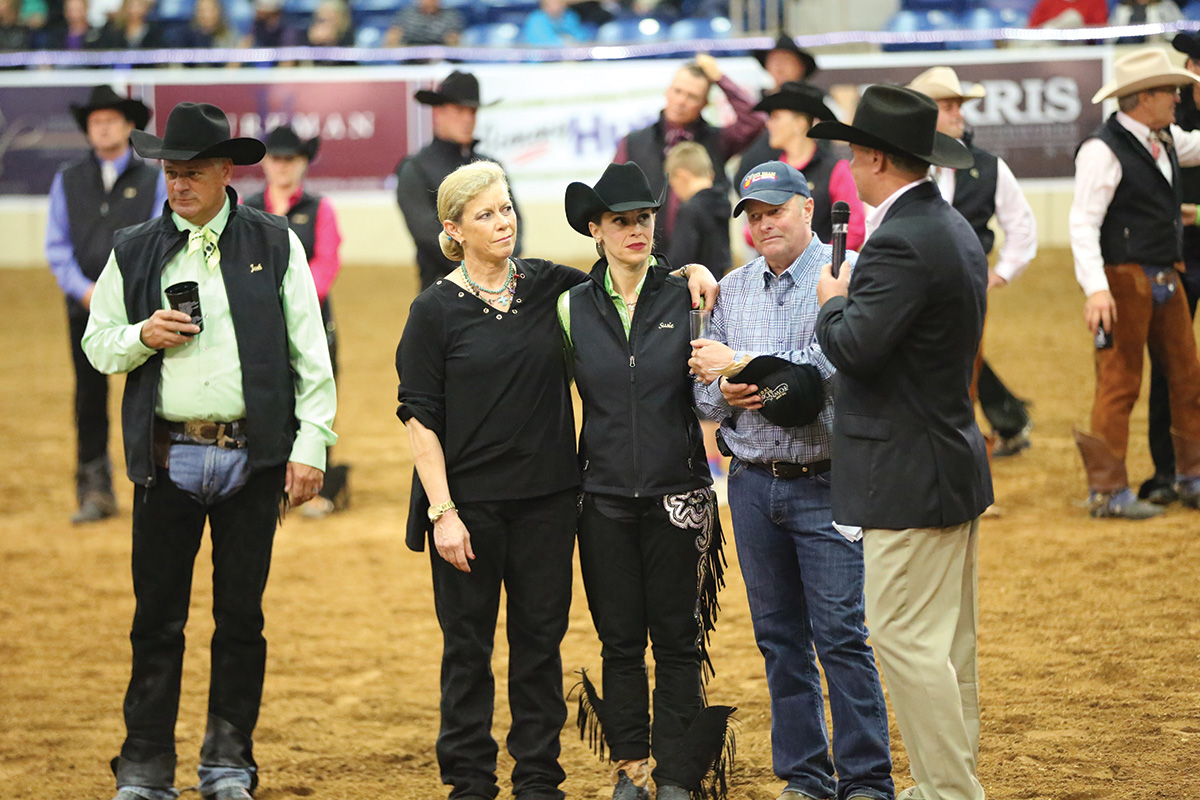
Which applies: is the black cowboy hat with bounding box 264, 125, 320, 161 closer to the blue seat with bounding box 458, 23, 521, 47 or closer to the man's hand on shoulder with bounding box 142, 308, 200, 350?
the man's hand on shoulder with bounding box 142, 308, 200, 350

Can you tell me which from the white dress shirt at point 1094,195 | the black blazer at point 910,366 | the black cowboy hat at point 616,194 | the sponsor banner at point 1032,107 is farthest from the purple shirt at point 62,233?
the sponsor banner at point 1032,107

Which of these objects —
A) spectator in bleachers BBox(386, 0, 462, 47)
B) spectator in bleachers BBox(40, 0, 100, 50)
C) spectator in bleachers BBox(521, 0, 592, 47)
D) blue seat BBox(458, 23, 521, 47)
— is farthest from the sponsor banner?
spectator in bleachers BBox(40, 0, 100, 50)

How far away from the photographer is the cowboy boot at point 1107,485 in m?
7.29

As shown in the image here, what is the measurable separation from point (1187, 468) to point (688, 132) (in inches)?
134

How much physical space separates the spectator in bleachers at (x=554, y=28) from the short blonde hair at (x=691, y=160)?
928 centimetres

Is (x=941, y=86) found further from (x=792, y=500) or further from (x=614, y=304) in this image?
(x=792, y=500)

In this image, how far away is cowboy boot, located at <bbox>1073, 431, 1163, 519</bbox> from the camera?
7.29 metres

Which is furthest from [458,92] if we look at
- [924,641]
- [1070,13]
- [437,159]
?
[1070,13]

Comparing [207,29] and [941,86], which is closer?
[941,86]

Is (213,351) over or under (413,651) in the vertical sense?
over

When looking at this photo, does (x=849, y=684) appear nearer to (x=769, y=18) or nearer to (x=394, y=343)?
(x=394, y=343)

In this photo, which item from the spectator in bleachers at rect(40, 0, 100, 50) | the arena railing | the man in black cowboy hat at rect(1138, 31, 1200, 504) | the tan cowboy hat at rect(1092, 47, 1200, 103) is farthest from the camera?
the spectator in bleachers at rect(40, 0, 100, 50)

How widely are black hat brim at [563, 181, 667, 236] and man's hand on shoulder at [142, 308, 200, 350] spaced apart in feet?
4.20

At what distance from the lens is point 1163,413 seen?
747 cm
